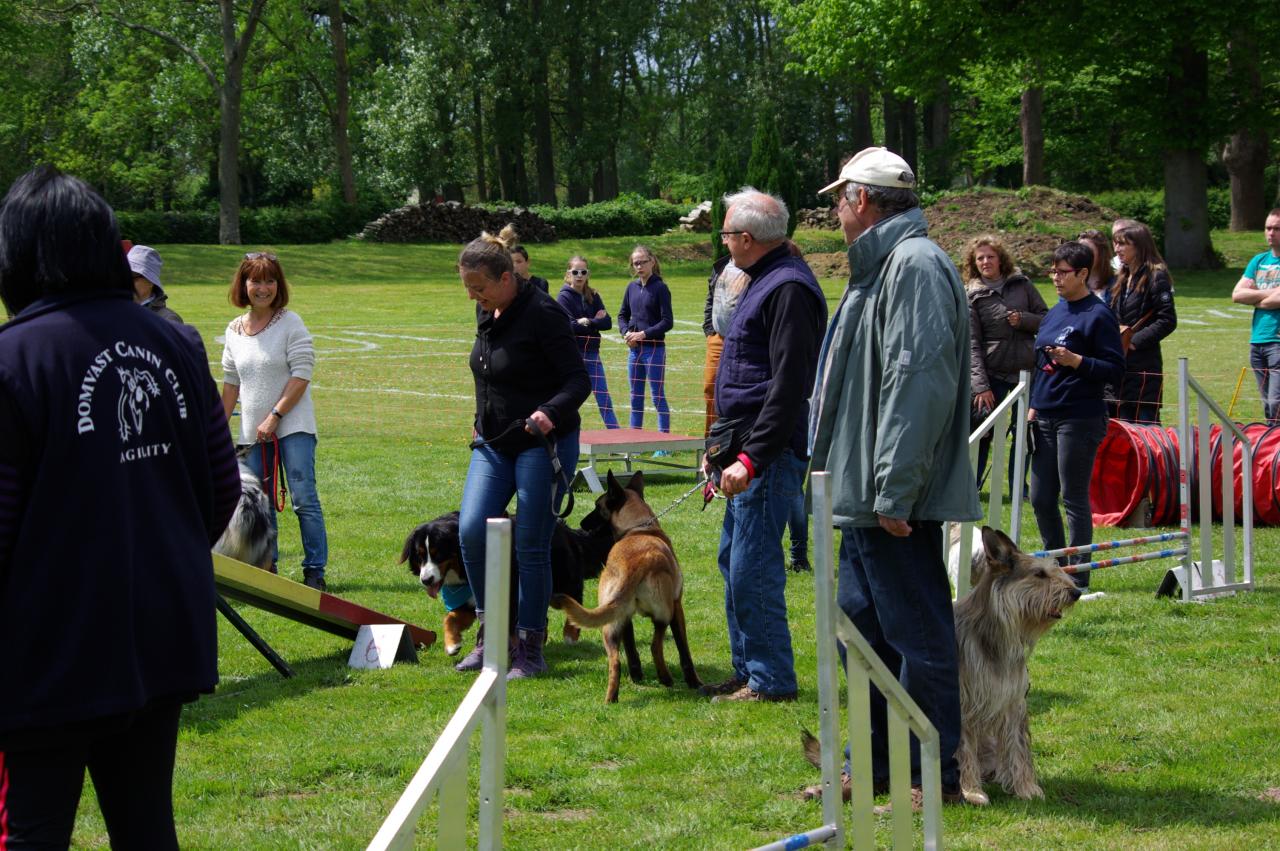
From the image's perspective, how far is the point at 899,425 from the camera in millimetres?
3965

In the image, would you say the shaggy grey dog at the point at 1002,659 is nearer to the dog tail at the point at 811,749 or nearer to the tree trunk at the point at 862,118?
the dog tail at the point at 811,749

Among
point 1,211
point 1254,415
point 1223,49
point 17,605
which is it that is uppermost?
point 1223,49

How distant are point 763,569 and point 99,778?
3168 mm

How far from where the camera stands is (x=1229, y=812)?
4.34 m

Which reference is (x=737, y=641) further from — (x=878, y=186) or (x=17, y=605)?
(x=17, y=605)

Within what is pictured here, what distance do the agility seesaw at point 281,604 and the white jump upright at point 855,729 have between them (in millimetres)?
2999

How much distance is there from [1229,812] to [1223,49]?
3368 centimetres

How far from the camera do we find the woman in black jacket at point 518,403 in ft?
19.2

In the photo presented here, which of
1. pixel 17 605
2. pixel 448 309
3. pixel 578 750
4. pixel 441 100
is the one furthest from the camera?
pixel 441 100

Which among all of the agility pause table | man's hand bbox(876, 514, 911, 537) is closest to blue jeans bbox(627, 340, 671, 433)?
the agility pause table

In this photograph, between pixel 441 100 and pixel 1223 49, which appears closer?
pixel 1223 49

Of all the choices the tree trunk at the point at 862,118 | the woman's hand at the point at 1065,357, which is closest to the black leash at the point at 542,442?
the woman's hand at the point at 1065,357

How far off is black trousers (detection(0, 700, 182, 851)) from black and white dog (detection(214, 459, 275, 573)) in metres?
4.84

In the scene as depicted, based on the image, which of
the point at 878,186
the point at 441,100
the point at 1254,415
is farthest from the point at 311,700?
the point at 441,100
